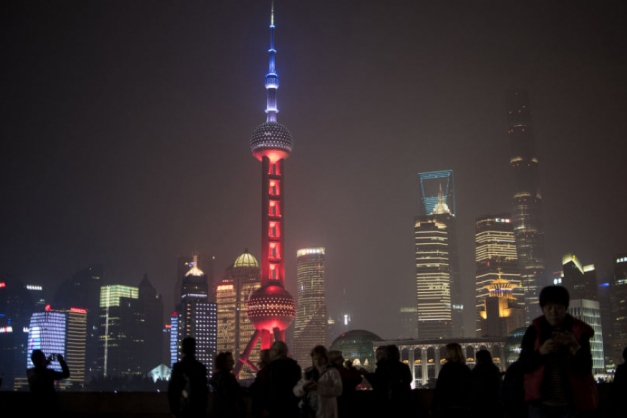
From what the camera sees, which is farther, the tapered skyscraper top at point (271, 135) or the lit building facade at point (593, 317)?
the lit building facade at point (593, 317)

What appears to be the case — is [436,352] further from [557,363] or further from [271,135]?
[557,363]

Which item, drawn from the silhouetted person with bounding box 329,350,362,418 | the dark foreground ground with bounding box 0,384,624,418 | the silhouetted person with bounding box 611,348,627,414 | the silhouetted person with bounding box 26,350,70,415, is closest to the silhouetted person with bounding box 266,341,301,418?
the silhouetted person with bounding box 329,350,362,418

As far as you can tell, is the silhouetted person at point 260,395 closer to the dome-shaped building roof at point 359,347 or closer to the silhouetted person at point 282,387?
the silhouetted person at point 282,387

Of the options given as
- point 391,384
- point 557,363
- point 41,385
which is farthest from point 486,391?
point 41,385

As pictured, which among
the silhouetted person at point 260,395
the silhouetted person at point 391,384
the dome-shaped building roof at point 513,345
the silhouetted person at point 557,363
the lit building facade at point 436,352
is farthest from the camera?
the lit building facade at point 436,352

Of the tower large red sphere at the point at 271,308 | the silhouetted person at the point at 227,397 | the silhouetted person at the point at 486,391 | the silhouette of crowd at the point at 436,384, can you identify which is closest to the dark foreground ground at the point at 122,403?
the silhouette of crowd at the point at 436,384

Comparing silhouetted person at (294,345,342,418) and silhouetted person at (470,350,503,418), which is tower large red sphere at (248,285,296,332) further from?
silhouetted person at (294,345,342,418)
